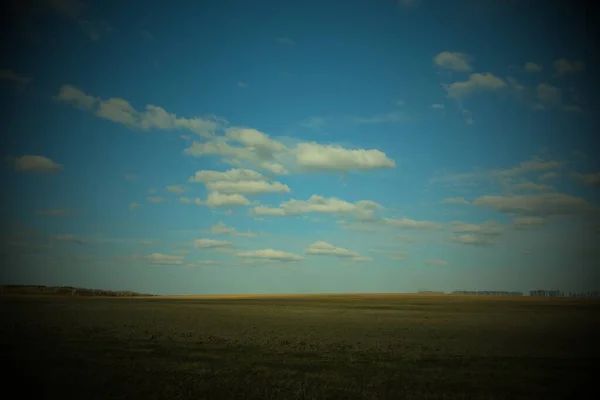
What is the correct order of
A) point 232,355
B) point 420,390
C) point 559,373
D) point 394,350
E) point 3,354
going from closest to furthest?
point 420,390 → point 559,373 → point 3,354 → point 232,355 → point 394,350

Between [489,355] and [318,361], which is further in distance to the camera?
[489,355]

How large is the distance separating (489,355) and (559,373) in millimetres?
5356

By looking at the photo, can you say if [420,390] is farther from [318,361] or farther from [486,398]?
[318,361]

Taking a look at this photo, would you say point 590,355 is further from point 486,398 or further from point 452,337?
point 486,398

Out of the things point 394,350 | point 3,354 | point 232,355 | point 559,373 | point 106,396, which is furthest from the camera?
point 394,350

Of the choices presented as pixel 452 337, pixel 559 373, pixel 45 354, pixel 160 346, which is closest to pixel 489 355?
pixel 559 373

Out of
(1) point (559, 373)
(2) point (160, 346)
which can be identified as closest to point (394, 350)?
(1) point (559, 373)

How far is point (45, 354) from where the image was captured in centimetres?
2269

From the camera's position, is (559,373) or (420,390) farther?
(559,373)

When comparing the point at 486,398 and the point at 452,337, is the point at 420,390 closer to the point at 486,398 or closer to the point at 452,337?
the point at 486,398

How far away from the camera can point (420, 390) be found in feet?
56.5

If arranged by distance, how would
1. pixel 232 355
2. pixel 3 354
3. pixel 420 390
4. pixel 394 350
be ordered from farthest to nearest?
pixel 394 350 → pixel 232 355 → pixel 3 354 → pixel 420 390

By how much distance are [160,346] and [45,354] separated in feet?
22.4

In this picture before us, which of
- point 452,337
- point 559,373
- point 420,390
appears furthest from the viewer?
point 452,337
